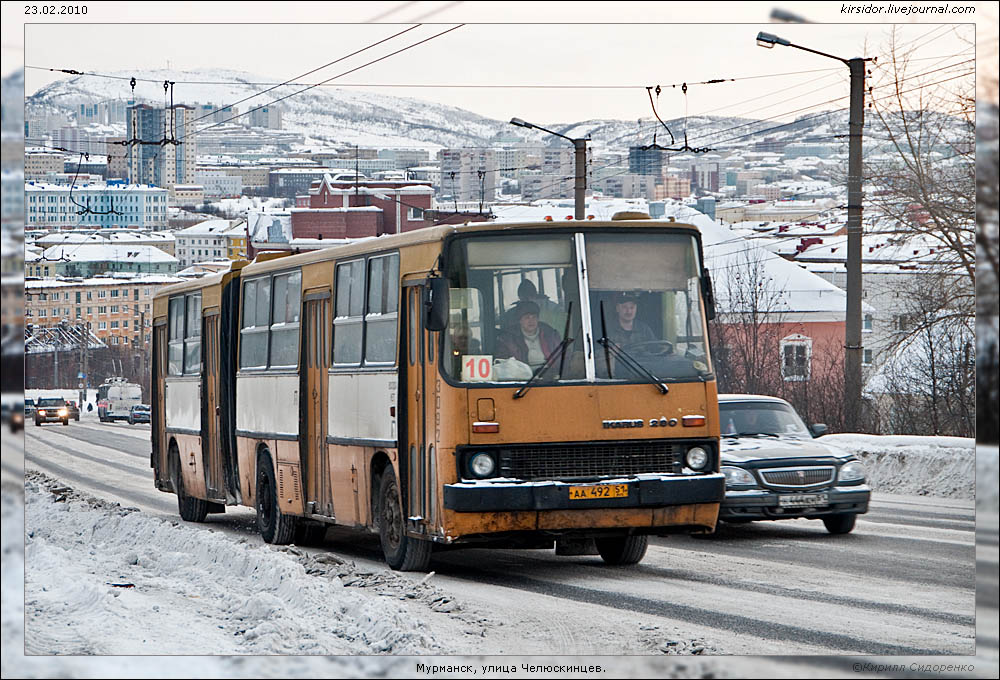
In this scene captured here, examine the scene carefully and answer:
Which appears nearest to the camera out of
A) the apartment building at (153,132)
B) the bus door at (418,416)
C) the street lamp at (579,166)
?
the bus door at (418,416)

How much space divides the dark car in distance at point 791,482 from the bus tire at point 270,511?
181 inches

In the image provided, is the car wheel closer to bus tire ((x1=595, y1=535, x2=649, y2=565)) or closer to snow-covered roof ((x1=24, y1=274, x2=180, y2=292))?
bus tire ((x1=595, y1=535, x2=649, y2=565))

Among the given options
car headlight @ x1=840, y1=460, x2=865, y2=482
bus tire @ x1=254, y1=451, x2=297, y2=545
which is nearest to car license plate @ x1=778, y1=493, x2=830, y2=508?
car headlight @ x1=840, y1=460, x2=865, y2=482

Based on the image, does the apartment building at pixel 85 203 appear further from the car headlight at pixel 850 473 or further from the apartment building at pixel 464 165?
the car headlight at pixel 850 473

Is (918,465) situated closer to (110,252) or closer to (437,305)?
(437,305)

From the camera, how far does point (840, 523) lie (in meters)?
17.1

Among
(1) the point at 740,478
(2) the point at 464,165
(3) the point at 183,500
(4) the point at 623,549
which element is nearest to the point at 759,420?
(1) the point at 740,478

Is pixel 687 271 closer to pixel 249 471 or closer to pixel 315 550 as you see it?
pixel 315 550

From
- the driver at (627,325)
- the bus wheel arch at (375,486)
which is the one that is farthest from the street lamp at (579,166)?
the driver at (627,325)

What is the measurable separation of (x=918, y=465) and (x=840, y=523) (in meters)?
7.63

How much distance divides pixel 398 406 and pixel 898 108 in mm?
17819

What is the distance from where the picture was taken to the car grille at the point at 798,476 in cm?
1644

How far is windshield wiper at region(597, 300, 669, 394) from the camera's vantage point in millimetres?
12609

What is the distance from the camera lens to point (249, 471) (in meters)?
18.8
